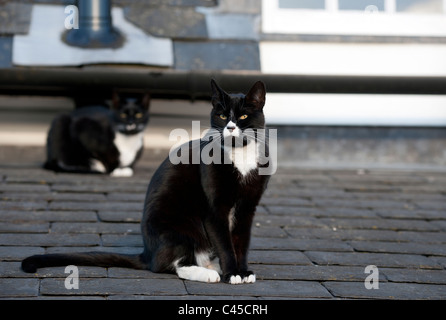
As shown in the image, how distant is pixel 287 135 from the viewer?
591 centimetres

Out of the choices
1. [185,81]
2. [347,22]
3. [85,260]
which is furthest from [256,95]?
[347,22]

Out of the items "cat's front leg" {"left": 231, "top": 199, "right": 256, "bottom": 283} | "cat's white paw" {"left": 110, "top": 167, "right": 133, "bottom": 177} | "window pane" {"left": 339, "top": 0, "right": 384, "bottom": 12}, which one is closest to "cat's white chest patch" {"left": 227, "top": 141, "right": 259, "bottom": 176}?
"cat's front leg" {"left": 231, "top": 199, "right": 256, "bottom": 283}

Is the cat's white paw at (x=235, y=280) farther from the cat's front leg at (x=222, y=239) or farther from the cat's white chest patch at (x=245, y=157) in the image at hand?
the cat's white chest patch at (x=245, y=157)

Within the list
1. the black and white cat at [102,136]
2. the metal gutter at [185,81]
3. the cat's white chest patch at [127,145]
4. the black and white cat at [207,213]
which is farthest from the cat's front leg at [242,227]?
the cat's white chest patch at [127,145]

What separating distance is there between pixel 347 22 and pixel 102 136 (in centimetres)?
229

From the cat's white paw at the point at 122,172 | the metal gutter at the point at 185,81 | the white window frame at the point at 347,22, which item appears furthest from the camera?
the white window frame at the point at 347,22

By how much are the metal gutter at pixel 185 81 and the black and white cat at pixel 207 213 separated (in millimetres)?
1949

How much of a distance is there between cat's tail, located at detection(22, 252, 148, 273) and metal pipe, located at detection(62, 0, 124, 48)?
2.50 metres

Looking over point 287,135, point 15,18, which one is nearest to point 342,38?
point 287,135

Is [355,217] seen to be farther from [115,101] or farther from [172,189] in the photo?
[115,101]

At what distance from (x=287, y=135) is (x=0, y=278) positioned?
351 cm

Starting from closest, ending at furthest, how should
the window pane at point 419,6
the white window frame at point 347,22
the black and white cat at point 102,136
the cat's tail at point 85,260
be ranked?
the cat's tail at point 85,260 → the black and white cat at point 102,136 → the white window frame at point 347,22 → the window pane at point 419,6

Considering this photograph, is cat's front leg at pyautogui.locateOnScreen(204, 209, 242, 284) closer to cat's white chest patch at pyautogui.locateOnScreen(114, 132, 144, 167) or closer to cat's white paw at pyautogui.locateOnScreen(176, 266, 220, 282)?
cat's white paw at pyautogui.locateOnScreen(176, 266, 220, 282)

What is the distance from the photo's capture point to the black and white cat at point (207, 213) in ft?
9.81
